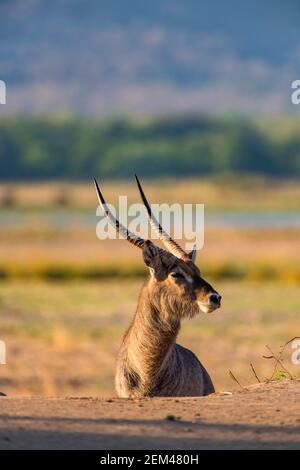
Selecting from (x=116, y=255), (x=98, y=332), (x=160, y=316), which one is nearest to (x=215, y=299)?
(x=160, y=316)

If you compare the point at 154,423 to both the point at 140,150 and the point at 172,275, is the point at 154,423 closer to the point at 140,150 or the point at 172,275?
the point at 172,275

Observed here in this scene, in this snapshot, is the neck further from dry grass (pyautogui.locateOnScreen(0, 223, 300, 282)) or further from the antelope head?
dry grass (pyautogui.locateOnScreen(0, 223, 300, 282))

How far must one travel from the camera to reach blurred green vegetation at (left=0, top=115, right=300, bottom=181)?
395 ft

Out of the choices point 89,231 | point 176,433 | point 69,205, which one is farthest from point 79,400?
point 69,205

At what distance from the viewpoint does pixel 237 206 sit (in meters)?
88.6

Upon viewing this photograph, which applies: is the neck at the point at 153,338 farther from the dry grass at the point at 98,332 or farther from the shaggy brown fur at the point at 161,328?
the dry grass at the point at 98,332

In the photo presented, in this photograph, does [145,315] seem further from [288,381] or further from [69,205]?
[69,205]

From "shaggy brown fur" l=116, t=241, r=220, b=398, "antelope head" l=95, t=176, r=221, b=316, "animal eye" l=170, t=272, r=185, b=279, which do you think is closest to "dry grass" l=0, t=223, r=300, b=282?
"shaggy brown fur" l=116, t=241, r=220, b=398

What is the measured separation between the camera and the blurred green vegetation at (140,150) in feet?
395

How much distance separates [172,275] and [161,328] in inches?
21.7

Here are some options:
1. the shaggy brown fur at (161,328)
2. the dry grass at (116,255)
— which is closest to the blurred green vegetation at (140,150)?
the dry grass at (116,255)

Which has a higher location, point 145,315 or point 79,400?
point 145,315

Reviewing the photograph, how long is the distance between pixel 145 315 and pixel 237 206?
75.8 meters
